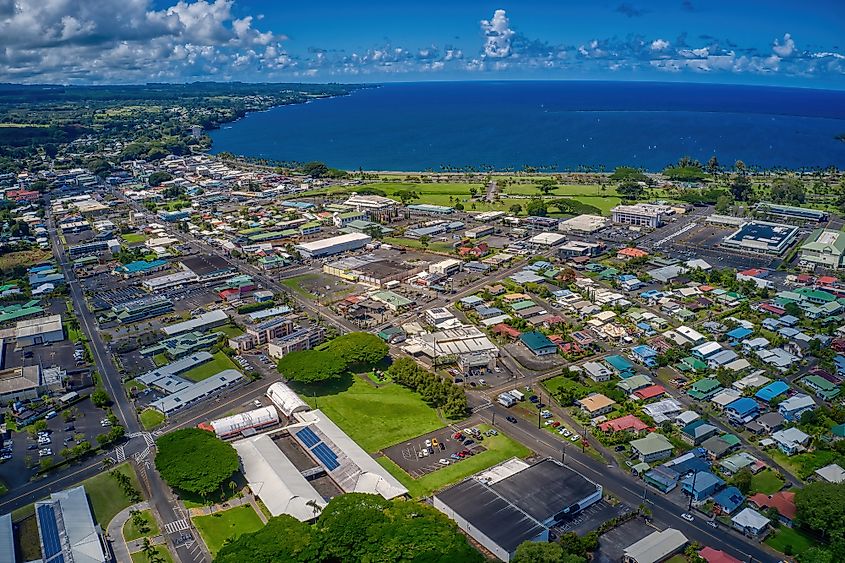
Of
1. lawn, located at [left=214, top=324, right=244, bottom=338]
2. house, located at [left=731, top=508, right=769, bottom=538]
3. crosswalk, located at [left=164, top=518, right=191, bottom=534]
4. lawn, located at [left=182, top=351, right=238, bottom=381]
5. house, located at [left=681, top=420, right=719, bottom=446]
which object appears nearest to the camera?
house, located at [left=731, top=508, right=769, bottom=538]

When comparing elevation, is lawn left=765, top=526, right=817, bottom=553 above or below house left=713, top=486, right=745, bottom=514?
below

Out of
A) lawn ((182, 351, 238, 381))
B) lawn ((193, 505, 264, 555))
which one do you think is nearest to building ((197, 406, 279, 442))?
lawn ((193, 505, 264, 555))

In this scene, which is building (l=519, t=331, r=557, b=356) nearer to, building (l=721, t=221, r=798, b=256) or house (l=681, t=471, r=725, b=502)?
house (l=681, t=471, r=725, b=502)

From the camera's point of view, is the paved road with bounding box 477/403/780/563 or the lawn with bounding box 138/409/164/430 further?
the lawn with bounding box 138/409/164/430

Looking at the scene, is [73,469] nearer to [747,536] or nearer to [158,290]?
[158,290]

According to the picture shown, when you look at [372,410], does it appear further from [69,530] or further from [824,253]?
[824,253]

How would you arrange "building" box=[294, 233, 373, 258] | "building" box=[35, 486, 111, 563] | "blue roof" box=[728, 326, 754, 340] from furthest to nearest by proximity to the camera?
1. "building" box=[294, 233, 373, 258]
2. "blue roof" box=[728, 326, 754, 340]
3. "building" box=[35, 486, 111, 563]

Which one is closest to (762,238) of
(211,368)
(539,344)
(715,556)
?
(539,344)
